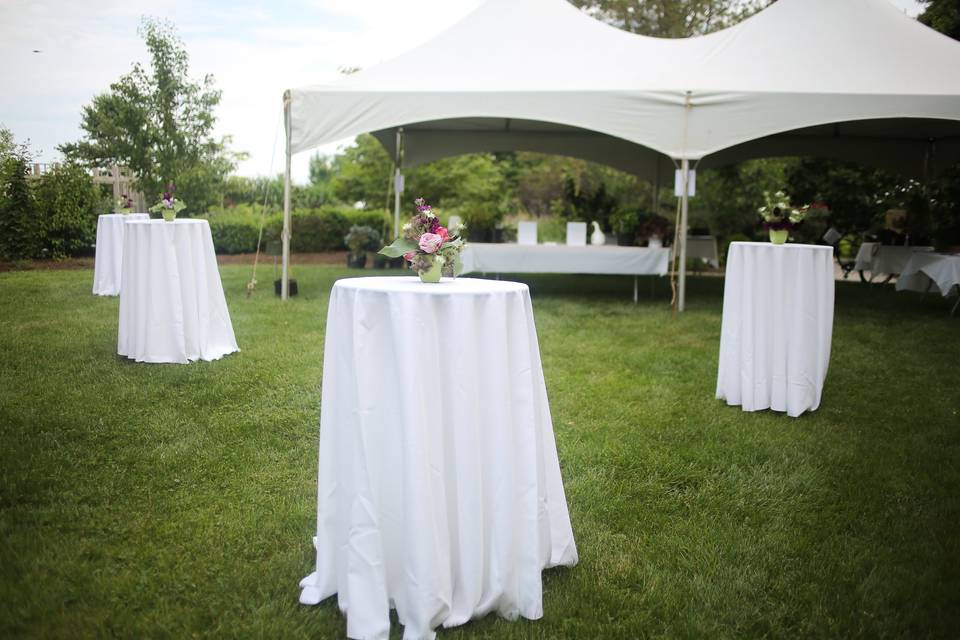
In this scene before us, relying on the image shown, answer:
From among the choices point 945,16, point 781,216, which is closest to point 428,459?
point 781,216

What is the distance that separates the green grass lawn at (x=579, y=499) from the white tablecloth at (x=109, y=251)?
8.31ft

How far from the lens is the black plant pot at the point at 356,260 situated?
44.0 feet

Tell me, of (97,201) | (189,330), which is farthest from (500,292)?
(97,201)

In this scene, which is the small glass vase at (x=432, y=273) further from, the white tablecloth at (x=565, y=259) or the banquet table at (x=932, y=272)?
the banquet table at (x=932, y=272)

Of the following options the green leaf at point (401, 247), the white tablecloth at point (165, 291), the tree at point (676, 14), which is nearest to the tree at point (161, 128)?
the white tablecloth at point (165, 291)

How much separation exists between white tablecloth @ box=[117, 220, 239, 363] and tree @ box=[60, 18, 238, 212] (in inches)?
106

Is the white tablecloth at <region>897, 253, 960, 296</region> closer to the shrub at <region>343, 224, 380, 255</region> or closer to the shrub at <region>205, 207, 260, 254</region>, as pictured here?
the shrub at <region>343, 224, 380, 255</region>

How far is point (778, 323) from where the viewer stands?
4.76 meters

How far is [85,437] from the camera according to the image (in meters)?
3.87

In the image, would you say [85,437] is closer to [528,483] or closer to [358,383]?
[358,383]

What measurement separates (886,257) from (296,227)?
10.1 metres

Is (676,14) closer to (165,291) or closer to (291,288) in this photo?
(291,288)

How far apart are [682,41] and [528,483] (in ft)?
32.5

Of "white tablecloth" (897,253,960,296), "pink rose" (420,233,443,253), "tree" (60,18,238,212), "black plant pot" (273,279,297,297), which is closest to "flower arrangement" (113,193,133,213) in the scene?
"tree" (60,18,238,212)
